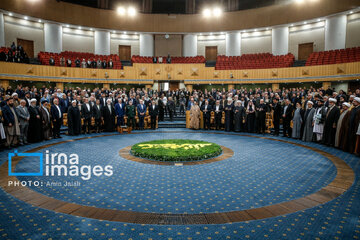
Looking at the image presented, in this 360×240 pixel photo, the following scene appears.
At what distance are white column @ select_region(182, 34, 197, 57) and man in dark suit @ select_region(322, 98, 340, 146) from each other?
16823mm

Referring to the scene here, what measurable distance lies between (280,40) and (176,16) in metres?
9.85

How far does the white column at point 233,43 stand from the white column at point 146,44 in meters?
7.55

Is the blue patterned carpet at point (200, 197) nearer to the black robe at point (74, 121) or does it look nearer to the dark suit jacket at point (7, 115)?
the dark suit jacket at point (7, 115)

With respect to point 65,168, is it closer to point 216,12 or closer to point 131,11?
point 131,11

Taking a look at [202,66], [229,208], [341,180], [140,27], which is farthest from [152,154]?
[140,27]

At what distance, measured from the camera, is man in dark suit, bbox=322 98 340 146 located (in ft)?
24.5

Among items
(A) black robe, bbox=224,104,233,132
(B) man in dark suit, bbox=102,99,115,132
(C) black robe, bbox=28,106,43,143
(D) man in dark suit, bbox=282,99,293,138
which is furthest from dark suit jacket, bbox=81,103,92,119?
(D) man in dark suit, bbox=282,99,293,138

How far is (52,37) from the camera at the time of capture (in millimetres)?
19656

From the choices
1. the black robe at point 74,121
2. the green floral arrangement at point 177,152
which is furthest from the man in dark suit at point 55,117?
the green floral arrangement at point 177,152

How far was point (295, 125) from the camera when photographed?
898 centimetres

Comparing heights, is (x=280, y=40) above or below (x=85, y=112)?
above

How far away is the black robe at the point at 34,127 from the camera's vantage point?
781cm

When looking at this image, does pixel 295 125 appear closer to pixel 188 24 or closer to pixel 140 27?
pixel 188 24

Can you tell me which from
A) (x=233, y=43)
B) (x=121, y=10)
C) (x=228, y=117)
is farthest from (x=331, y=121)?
Answer: (x=121, y=10)
